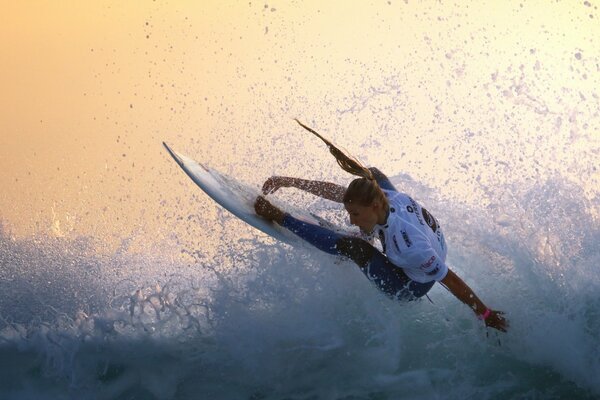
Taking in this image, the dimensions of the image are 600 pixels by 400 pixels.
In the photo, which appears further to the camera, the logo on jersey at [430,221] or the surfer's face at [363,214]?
the logo on jersey at [430,221]

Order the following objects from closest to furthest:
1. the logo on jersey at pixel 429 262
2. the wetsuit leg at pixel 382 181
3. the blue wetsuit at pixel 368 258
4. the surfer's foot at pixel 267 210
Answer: the logo on jersey at pixel 429 262
the blue wetsuit at pixel 368 258
the wetsuit leg at pixel 382 181
the surfer's foot at pixel 267 210

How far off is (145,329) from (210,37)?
7690 mm

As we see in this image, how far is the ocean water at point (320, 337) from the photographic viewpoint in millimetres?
5664

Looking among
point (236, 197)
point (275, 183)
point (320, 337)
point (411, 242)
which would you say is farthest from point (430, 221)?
point (236, 197)

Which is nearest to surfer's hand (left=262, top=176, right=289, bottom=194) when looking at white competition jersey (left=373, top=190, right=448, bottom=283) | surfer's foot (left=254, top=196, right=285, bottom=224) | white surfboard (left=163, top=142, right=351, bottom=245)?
surfer's foot (left=254, top=196, right=285, bottom=224)

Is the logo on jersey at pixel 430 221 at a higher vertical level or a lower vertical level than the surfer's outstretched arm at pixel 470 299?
higher

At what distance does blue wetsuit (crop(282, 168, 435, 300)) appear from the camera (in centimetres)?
526

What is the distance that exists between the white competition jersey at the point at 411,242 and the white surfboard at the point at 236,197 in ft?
2.05

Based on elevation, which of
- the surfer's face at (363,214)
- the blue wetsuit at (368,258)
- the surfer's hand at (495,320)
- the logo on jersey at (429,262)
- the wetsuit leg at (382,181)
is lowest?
the surfer's hand at (495,320)

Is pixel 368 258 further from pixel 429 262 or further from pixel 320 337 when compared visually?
pixel 320 337

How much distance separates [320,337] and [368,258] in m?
0.96

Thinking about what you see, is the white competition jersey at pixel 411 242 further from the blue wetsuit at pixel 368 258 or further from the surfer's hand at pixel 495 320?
the surfer's hand at pixel 495 320

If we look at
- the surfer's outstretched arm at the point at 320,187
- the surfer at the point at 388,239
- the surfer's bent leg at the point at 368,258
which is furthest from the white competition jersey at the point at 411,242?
the surfer's outstretched arm at the point at 320,187

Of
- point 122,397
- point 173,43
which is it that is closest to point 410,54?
point 173,43
